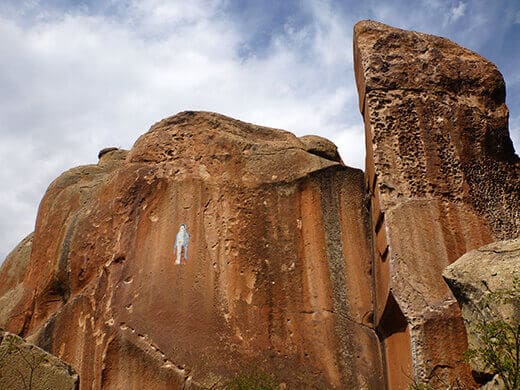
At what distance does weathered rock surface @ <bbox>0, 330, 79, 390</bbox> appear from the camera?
13.8 ft

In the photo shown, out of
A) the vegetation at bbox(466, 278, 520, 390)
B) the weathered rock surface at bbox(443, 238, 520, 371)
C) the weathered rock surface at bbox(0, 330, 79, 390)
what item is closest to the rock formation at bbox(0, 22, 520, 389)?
the weathered rock surface at bbox(443, 238, 520, 371)

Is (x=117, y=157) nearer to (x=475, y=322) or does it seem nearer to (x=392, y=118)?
(x=392, y=118)

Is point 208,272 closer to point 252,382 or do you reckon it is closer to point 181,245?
point 181,245

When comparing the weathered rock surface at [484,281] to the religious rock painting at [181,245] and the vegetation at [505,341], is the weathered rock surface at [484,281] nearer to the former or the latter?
the vegetation at [505,341]

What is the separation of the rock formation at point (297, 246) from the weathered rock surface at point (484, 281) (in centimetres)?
63

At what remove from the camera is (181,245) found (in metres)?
6.90

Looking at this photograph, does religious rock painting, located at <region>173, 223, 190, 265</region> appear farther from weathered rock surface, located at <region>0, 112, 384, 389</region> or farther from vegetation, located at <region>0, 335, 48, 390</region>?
vegetation, located at <region>0, 335, 48, 390</region>

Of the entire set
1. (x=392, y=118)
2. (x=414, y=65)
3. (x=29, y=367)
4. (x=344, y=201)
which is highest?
(x=414, y=65)

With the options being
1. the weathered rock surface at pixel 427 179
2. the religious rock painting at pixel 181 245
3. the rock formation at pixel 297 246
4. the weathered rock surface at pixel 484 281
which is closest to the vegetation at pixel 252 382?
the rock formation at pixel 297 246

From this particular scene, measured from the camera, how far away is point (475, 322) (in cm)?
452

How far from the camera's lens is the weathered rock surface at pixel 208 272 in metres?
6.18

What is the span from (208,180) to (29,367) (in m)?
3.68

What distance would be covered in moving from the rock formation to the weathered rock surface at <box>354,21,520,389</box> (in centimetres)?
2

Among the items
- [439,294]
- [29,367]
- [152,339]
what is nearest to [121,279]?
[152,339]
